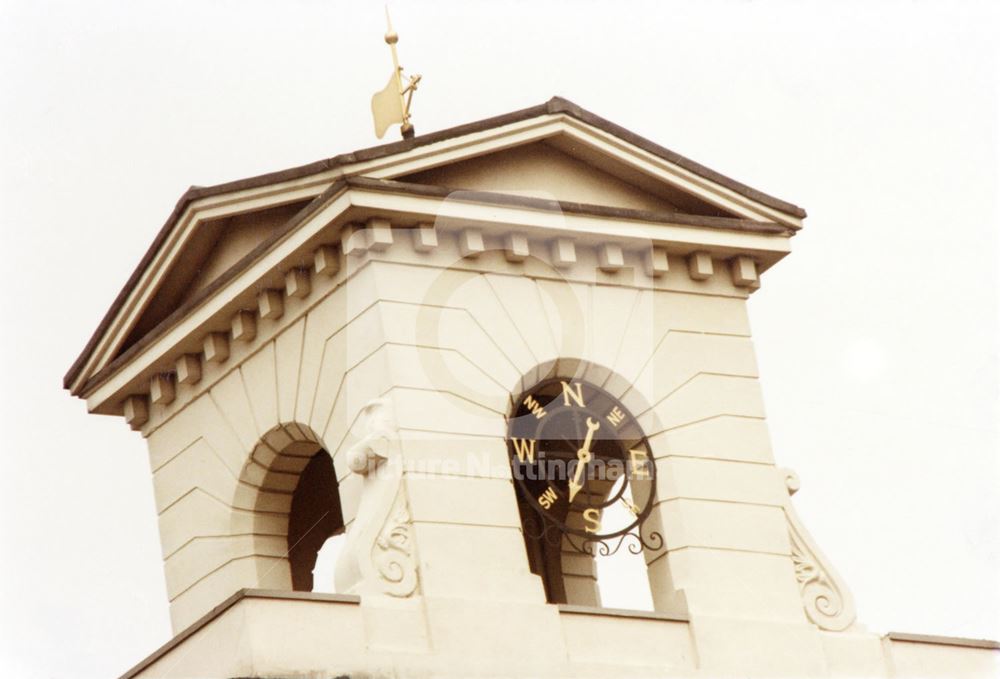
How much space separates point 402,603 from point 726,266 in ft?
18.3

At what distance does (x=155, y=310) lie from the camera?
3150cm

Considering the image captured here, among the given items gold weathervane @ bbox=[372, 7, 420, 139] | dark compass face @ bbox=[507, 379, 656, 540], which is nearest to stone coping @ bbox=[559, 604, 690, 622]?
dark compass face @ bbox=[507, 379, 656, 540]

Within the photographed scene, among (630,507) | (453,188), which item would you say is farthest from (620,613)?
(453,188)

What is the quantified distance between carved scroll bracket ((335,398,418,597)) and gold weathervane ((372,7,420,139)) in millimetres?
3853

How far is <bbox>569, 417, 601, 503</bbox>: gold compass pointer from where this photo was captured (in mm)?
29547

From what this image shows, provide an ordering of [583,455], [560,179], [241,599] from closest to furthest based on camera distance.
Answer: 1. [241,599]
2. [583,455]
3. [560,179]

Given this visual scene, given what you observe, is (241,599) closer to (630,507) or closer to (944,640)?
(630,507)

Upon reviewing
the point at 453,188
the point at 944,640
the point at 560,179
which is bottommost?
the point at 944,640

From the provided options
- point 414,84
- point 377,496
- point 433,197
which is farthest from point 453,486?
point 414,84

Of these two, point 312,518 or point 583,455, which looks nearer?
point 583,455

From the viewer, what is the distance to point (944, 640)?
98.3 feet

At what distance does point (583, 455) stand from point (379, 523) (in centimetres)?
255

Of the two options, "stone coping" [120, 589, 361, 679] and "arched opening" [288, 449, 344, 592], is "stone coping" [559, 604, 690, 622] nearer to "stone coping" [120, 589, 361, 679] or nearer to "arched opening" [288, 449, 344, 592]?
"stone coping" [120, 589, 361, 679]

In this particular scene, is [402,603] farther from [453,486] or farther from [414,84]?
[414,84]
